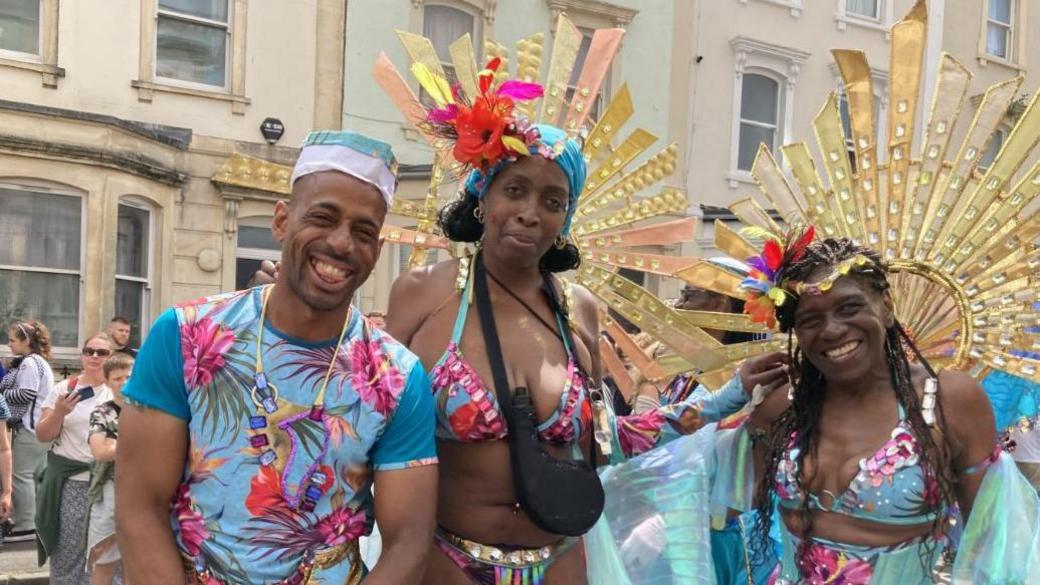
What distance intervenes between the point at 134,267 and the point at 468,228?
29.5ft

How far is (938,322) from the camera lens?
10.4 ft

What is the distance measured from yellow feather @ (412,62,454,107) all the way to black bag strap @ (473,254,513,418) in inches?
16.5

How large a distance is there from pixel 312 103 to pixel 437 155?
8.94m

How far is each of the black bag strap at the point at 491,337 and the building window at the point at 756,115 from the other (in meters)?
12.6

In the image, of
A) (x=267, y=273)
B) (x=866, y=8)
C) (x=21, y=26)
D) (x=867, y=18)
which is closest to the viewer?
(x=267, y=273)

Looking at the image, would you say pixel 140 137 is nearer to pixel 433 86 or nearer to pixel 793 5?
pixel 433 86

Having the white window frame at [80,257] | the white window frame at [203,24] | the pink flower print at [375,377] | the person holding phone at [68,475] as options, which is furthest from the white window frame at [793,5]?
the pink flower print at [375,377]

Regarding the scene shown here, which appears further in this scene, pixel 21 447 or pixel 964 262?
pixel 21 447

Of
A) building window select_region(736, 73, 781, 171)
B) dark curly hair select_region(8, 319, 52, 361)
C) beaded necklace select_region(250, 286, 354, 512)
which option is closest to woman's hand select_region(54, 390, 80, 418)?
dark curly hair select_region(8, 319, 52, 361)

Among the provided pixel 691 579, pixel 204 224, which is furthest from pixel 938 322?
pixel 204 224

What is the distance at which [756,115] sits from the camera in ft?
49.4

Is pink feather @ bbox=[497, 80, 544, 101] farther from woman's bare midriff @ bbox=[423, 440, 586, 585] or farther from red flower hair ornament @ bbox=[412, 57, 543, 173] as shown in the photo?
woman's bare midriff @ bbox=[423, 440, 586, 585]

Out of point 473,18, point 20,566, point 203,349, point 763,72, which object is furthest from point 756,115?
point 203,349

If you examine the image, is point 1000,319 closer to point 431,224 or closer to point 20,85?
point 431,224
